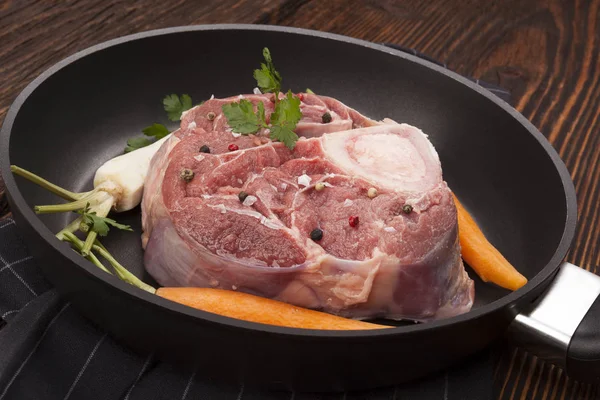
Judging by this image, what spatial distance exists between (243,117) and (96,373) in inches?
40.6

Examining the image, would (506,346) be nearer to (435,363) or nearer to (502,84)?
(435,363)

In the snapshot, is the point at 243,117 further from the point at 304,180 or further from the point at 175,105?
the point at 175,105

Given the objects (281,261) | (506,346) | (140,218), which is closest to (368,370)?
(281,261)

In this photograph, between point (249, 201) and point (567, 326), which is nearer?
point (567, 326)

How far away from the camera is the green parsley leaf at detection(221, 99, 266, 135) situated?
257 cm

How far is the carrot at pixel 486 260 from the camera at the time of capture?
104 inches

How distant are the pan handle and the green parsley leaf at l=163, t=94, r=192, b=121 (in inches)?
67.4

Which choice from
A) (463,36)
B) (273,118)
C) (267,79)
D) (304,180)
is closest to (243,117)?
(273,118)

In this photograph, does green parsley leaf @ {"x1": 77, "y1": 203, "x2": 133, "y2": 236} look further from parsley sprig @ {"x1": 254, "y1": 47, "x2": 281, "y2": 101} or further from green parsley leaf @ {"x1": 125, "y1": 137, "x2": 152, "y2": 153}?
parsley sprig @ {"x1": 254, "y1": 47, "x2": 281, "y2": 101}

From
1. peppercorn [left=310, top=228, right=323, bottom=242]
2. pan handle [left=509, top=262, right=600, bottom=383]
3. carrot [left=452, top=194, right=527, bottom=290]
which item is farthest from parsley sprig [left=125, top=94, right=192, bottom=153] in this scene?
pan handle [left=509, top=262, right=600, bottom=383]

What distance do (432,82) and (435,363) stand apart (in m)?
1.56

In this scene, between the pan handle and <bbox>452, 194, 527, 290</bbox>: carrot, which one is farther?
<bbox>452, 194, 527, 290</bbox>: carrot

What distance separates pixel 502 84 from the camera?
160 inches

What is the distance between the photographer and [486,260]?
8.83 feet
